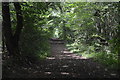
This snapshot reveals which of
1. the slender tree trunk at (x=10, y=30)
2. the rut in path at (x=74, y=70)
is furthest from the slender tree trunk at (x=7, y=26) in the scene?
the rut in path at (x=74, y=70)

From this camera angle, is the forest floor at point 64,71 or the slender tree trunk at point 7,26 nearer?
the forest floor at point 64,71

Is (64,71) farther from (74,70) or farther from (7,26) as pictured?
(7,26)

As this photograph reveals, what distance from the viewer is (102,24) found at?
29.5 ft

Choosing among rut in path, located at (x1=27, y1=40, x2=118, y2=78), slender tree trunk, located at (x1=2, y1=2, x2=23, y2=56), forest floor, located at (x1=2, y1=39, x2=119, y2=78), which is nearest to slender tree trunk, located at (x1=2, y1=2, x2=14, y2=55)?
slender tree trunk, located at (x1=2, y1=2, x2=23, y2=56)

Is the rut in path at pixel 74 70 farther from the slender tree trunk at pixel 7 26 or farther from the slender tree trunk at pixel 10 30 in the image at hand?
the slender tree trunk at pixel 7 26

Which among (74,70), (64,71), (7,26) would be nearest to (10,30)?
(7,26)

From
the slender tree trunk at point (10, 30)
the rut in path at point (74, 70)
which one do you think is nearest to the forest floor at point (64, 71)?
the rut in path at point (74, 70)

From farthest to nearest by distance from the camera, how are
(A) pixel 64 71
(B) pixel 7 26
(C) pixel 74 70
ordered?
1. (B) pixel 7 26
2. (C) pixel 74 70
3. (A) pixel 64 71

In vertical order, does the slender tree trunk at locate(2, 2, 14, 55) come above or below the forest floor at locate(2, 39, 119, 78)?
above

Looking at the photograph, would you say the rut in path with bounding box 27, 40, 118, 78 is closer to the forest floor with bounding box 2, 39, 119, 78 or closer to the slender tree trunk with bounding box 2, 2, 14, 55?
the forest floor with bounding box 2, 39, 119, 78

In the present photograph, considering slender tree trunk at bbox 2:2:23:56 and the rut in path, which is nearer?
the rut in path

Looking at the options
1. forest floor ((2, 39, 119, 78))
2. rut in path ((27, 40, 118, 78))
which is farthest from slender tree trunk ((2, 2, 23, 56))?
rut in path ((27, 40, 118, 78))

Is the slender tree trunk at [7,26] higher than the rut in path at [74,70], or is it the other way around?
the slender tree trunk at [7,26]

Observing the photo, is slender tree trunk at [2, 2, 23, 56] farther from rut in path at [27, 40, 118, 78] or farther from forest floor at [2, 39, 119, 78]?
rut in path at [27, 40, 118, 78]
